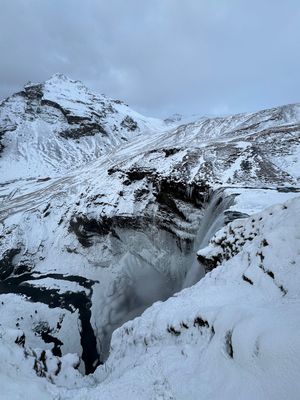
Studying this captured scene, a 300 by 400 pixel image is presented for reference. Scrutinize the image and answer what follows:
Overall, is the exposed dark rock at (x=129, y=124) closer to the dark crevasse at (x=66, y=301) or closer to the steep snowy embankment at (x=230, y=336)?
the dark crevasse at (x=66, y=301)

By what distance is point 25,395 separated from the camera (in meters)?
9.25

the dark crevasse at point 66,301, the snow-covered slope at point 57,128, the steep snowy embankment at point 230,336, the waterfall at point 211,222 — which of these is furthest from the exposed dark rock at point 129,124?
the steep snowy embankment at point 230,336

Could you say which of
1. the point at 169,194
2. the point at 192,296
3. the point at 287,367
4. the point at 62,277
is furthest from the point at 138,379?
the point at 62,277

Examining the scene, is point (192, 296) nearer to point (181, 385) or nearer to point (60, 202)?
point (181, 385)

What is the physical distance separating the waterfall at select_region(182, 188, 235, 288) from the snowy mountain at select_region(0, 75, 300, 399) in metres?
0.18

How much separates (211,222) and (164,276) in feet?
35.9

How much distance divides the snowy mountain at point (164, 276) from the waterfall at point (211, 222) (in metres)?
0.18

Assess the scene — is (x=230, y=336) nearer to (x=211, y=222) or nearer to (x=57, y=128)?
(x=211, y=222)

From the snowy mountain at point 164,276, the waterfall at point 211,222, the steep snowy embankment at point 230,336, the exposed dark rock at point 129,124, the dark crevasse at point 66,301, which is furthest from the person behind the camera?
the exposed dark rock at point 129,124

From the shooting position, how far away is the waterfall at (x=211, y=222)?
2008 cm

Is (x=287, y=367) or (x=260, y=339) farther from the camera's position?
(x=260, y=339)

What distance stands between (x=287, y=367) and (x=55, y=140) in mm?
124347

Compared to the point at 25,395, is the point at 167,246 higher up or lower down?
higher up

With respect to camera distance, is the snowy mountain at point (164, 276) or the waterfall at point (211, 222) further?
the waterfall at point (211, 222)
